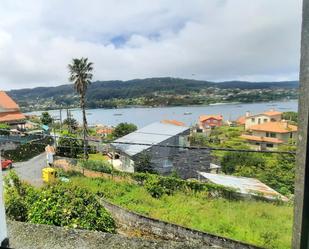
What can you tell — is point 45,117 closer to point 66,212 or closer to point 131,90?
point 131,90

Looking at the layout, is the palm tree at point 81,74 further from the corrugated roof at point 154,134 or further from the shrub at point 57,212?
the shrub at point 57,212

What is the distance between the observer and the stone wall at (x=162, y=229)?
2.40 metres

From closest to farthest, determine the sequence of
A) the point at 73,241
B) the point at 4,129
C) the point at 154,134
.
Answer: the point at 73,241, the point at 4,129, the point at 154,134

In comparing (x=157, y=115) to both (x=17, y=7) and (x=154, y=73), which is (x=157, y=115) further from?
(x=17, y=7)

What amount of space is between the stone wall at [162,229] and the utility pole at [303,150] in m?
1.71

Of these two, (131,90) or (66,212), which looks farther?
(131,90)

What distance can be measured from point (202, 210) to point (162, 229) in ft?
4.70

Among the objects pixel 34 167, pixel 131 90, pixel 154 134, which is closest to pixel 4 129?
pixel 131 90

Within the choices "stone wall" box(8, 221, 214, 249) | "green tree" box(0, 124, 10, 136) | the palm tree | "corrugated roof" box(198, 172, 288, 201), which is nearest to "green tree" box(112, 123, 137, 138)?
the palm tree

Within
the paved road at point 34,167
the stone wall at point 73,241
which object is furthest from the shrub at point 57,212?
the paved road at point 34,167

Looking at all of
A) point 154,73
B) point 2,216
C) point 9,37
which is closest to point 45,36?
point 9,37

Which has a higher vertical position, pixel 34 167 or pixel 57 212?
pixel 57 212

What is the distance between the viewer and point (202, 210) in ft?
15.0

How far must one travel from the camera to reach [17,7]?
93cm
